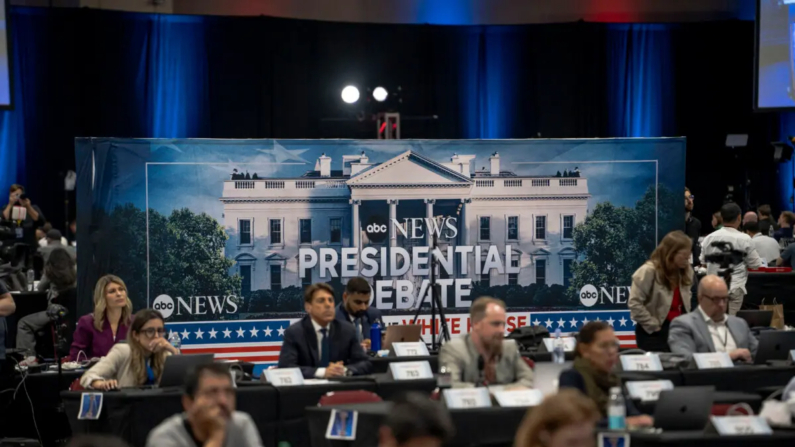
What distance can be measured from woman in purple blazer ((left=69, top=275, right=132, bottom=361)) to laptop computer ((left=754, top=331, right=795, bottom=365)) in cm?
406

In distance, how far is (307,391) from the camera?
658 centimetres

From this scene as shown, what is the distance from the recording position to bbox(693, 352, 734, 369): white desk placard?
22.6 feet

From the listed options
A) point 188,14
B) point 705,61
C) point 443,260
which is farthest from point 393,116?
point 443,260

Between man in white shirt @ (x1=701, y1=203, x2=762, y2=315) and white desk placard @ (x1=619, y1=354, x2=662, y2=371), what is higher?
man in white shirt @ (x1=701, y1=203, x2=762, y2=315)

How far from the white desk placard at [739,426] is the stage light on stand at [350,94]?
12.6 meters

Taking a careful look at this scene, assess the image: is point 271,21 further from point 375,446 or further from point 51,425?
point 375,446

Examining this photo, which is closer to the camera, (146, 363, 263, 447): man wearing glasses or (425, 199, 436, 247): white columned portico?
(146, 363, 263, 447): man wearing glasses

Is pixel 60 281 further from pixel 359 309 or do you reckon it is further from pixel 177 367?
pixel 177 367

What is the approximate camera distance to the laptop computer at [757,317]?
8789 mm

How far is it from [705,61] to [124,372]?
1381 centimetres

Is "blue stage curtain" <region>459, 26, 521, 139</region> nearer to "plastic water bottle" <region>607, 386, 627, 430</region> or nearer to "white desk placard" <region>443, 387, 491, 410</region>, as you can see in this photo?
"white desk placard" <region>443, 387, 491, 410</region>

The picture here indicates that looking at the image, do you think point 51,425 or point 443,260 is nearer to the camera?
point 51,425

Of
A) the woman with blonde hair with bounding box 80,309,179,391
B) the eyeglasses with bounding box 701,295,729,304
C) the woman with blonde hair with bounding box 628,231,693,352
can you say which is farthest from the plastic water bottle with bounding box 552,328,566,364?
the woman with blonde hair with bounding box 80,309,179,391

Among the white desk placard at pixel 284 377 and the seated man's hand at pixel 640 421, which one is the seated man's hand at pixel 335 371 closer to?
the white desk placard at pixel 284 377
